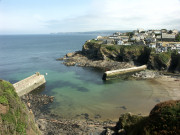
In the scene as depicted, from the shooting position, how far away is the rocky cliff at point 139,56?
42.2 metres

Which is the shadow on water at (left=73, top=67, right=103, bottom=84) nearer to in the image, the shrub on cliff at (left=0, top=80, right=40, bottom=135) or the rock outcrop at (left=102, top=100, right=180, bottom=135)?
the shrub on cliff at (left=0, top=80, right=40, bottom=135)

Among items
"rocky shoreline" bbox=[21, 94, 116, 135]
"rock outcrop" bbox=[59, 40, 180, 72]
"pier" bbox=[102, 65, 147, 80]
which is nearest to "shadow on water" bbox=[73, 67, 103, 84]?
"pier" bbox=[102, 65, 147, 80]

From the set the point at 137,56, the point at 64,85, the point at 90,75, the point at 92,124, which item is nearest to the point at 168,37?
the point at 137,56

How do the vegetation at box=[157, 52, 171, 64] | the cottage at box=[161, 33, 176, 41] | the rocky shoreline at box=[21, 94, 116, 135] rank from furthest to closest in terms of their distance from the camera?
the cottage at box=[161, 33, 176, 41], the vegetation at box=[157, 52, 171, 64], the rocky shoreline at box=[21, 94, 116, 135]

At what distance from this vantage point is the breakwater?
27.7 meters

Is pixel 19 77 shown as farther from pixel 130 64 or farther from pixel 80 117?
pixel 130 64

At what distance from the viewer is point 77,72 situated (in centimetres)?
4241

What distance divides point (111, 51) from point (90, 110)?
3309 centimetres

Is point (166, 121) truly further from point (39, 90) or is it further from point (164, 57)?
point (164, 57)

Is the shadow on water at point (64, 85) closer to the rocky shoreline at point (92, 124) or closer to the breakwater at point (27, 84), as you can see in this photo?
the breakwater at point (27, 84)

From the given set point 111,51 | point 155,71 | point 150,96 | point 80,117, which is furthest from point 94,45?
point 80,117

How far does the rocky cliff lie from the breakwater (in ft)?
84.2

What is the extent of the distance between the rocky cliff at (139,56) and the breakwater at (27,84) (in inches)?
1011

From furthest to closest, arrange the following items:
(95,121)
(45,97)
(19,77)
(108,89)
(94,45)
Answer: (94,45)
(19,77)
(108,89)
(45,97)
(95,121)
